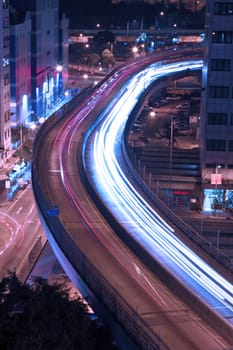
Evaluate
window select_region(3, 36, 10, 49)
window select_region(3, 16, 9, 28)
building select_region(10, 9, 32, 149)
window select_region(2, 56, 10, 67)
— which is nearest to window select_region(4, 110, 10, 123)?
building select_region(10, 9, 32, 149)

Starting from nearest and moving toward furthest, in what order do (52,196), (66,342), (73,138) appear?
(66,342), (52,196), (73,138)

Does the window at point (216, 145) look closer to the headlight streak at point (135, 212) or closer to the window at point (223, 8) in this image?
the headlight streak at point (135, 212)

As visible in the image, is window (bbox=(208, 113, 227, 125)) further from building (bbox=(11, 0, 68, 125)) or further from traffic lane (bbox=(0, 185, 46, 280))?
building (bbox=(11, 0, 68, 125))

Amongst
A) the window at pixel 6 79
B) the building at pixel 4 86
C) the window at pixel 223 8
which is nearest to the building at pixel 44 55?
the building at pixel 4 86

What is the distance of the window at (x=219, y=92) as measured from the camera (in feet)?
138

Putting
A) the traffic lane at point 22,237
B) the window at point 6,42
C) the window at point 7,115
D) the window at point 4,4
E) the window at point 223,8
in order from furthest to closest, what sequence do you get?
the window at point 7,115, the window at point 6,42, the window at point 4,4, the window at point 223,8, the traffic lane at point 22,237

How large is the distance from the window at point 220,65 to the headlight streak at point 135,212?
7.38m

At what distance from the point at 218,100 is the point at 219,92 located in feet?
1.49

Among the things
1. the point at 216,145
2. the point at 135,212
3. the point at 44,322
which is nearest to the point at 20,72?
the point at 216,145

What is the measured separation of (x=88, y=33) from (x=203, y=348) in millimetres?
97965

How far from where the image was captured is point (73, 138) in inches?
1775

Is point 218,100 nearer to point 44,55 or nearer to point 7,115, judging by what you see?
point 7,115

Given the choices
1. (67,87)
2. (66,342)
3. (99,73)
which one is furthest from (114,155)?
(99,73)

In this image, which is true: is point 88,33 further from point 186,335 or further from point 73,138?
point 186,335
